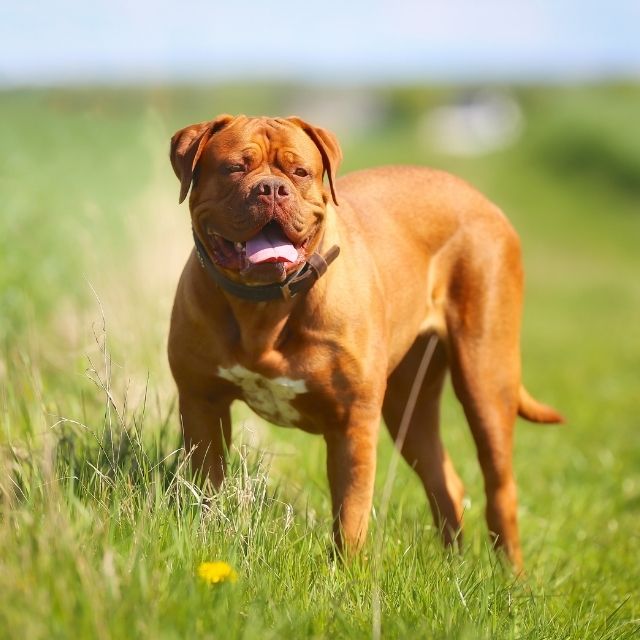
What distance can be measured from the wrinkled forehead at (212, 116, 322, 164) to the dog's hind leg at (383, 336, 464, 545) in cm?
137

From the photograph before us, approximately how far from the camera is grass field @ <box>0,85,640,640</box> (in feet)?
9.71

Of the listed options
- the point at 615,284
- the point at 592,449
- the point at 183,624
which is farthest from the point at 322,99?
the point at 183,624

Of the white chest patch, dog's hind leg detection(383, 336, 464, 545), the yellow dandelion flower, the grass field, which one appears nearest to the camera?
the grass field

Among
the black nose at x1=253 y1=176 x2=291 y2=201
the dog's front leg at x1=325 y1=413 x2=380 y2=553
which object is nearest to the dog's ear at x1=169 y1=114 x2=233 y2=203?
the black nose at x1=253 y1=176 x2=291 y2=201

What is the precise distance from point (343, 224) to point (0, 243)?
314 centimetres

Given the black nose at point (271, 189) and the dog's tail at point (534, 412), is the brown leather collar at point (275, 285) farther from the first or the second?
the dog's tail at point (534, 412)

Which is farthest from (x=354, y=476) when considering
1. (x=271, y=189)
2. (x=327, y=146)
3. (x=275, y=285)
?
(x=327, y=146)

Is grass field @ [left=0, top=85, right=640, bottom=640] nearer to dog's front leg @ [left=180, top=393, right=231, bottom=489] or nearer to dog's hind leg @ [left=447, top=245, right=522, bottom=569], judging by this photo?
dog's front leg @ [left=180, top=393, right=231, bottom=489]

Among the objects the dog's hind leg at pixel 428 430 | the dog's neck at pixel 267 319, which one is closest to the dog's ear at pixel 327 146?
the dog's neck at pixel 267 319

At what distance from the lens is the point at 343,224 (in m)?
4.59

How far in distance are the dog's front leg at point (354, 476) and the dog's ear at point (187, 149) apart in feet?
3.59

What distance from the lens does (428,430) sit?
5547mm

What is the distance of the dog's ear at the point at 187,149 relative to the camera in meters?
4.15

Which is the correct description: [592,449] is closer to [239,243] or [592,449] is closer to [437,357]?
[437,357]
